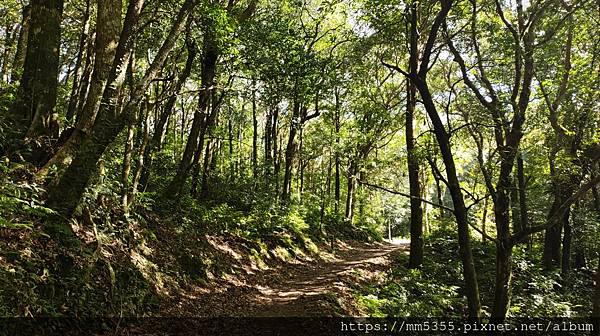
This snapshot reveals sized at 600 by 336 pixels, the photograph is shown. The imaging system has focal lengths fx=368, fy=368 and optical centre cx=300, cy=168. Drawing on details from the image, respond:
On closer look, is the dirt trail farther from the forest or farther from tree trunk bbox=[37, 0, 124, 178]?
tree trunk bbox=[37, 0, 124, 178]

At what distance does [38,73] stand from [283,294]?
23.9ft

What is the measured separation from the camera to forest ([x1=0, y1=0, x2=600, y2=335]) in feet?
20.6

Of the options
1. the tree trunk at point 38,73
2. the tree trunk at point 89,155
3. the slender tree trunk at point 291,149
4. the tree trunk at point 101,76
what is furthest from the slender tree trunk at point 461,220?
the slender tree trunk at point 291,149

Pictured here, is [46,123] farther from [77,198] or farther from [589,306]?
[589,306]

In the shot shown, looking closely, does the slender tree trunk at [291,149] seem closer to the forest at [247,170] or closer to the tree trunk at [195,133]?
the forest at [247,170]

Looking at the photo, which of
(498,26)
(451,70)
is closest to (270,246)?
(498,26)

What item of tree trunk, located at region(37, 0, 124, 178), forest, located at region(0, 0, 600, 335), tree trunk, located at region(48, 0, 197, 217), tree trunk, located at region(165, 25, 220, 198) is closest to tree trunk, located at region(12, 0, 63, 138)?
forest, located at region(0, 0, 600, 335)

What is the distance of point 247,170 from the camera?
1905 centimetres

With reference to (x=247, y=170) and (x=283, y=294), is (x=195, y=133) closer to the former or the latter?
(x=283, y=294)

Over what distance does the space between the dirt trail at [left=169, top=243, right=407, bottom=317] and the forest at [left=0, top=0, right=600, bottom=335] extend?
3.0 inches

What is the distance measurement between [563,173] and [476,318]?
7.28 meters

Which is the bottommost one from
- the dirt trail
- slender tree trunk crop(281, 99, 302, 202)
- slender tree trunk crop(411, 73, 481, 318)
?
the dirt trail

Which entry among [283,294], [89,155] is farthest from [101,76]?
[283,294]

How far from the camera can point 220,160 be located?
2498 centimetres
